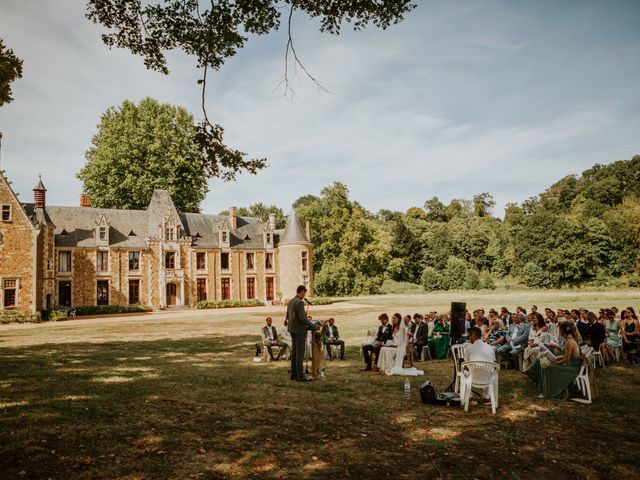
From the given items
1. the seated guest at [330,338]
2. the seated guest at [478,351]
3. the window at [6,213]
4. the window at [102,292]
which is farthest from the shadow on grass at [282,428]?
the window at [102,292]

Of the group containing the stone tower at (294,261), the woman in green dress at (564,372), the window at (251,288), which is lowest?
the woman in green dress at (564,372)

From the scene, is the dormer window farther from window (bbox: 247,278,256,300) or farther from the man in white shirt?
the man in white shirt

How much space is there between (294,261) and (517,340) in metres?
33.1

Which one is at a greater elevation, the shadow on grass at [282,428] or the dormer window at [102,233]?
the dormer window at [102,233]

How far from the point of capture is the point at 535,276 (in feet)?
193

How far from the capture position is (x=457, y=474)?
5242 millimetres

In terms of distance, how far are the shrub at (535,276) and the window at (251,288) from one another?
123 ft

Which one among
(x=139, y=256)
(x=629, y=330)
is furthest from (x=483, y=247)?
(x=629, y=330)

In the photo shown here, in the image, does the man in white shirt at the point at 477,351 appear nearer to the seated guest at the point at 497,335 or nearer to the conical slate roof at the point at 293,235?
the seated guest at the point at 497,335

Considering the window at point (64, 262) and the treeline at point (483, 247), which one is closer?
the window at point (64, 262)

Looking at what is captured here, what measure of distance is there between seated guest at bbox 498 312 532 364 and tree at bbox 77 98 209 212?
36062 mm

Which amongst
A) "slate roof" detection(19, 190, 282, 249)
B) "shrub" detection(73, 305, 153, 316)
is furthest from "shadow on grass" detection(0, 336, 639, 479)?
"slate roof" detection(19, 190, 282, 249)

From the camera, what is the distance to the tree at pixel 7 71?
1188 centimetres

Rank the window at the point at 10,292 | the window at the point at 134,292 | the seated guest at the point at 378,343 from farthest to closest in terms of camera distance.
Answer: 1. the window at the point at 134,292
2. the window at the point at 10,292
3. the seated guest at the point at 378,343
